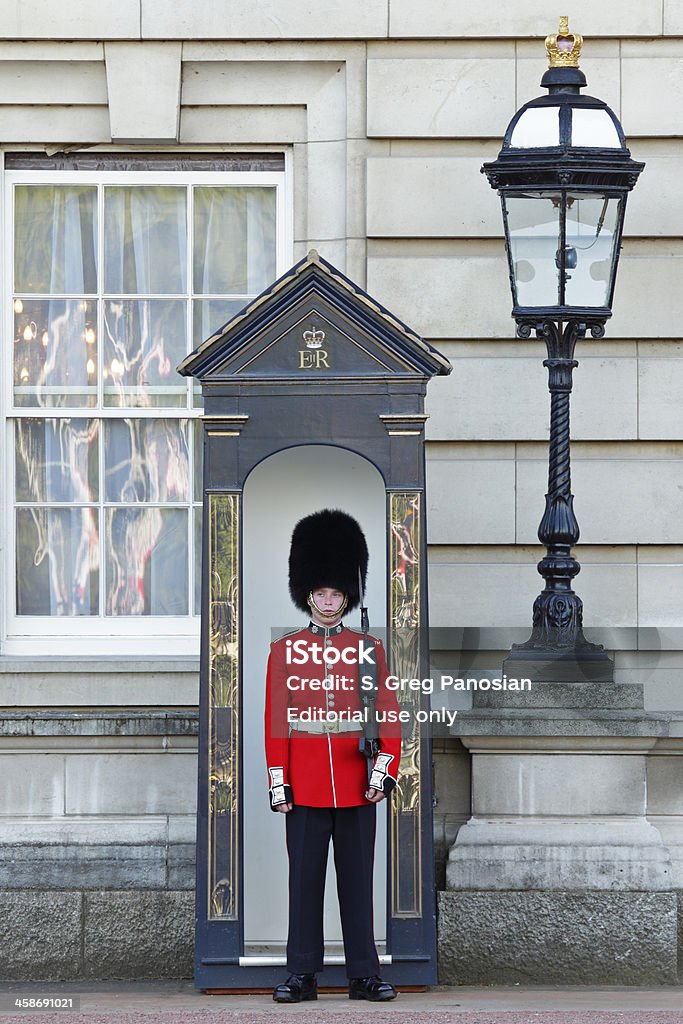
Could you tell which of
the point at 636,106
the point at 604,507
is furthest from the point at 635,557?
the point at 636,106

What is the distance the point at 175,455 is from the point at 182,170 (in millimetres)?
1257

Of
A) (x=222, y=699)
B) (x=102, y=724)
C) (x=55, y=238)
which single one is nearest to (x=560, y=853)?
(x=222, y=699)

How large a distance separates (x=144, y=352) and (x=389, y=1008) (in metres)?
3.06

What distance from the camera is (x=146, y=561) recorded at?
7.20 metres

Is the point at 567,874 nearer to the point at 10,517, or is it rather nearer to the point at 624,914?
the point at 624,914

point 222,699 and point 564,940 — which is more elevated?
point 222,699

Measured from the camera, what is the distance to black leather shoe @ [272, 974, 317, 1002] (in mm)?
5742

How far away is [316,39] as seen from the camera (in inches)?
278

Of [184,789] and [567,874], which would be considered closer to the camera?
[567,874]

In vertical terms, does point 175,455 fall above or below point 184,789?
above

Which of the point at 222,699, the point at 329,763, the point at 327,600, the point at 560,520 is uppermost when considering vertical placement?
the point at 560,520

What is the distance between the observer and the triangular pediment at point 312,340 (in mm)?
5840

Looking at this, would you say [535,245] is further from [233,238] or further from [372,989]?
[372,989]

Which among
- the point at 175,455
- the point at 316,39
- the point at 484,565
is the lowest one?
the point at 484,565
